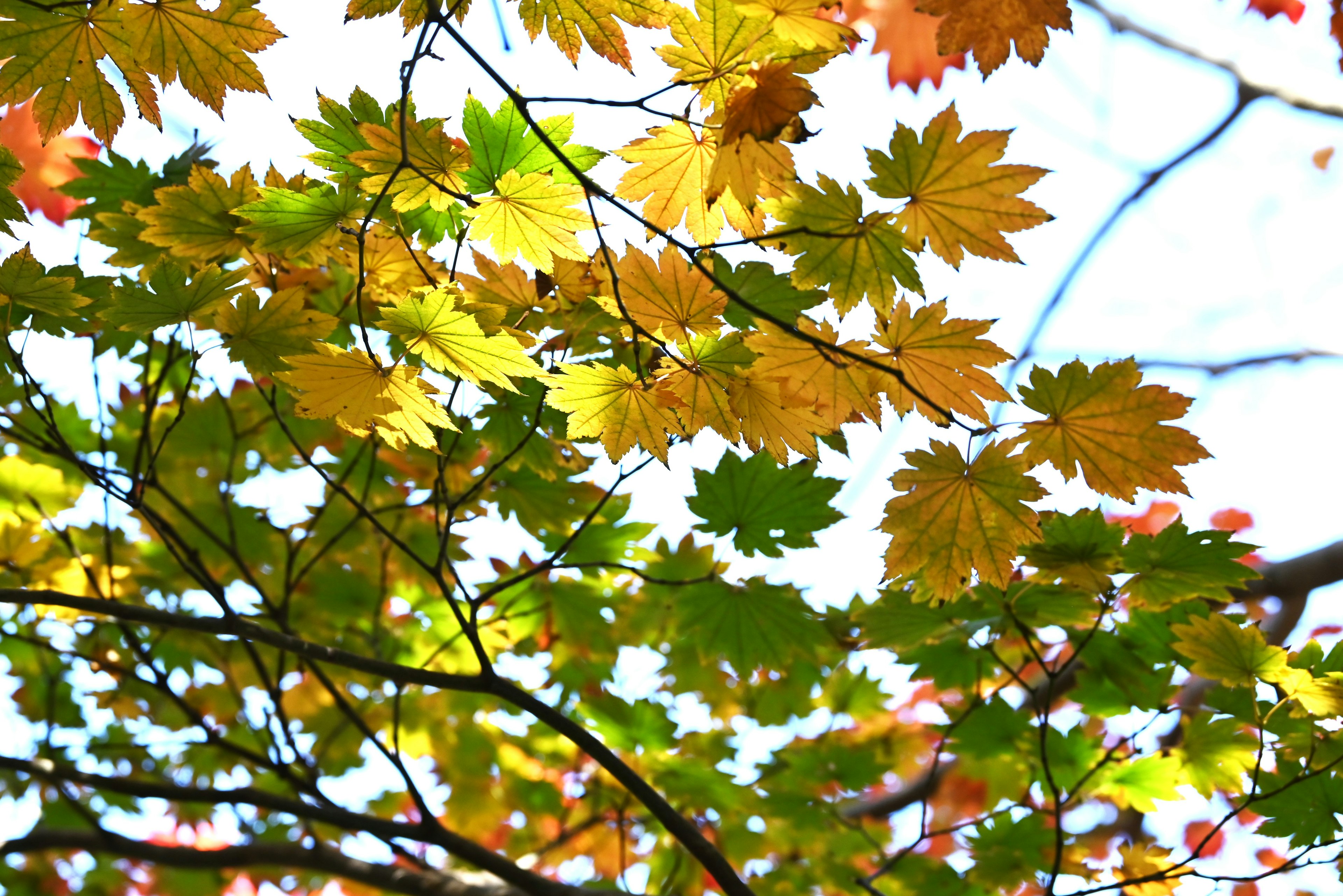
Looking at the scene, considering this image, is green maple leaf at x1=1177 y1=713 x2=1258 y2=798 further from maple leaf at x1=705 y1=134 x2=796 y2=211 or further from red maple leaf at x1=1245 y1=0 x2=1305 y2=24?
red maple leaf at x1=1245 y1=0 x2=1305 y2=24

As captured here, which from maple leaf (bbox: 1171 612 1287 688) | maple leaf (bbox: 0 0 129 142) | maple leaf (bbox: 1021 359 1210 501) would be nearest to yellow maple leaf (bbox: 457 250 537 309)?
maple leaf (bbox: 0 0 129 142)

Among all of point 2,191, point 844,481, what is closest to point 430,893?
point 844,481

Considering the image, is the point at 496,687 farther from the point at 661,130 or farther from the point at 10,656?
the point at 10,656

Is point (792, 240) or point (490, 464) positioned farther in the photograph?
point (490, 464)

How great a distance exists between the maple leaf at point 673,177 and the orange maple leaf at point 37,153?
1745mm

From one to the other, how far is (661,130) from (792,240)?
0.26 metres

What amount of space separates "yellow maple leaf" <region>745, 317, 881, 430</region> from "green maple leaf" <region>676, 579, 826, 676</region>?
2.81 ft

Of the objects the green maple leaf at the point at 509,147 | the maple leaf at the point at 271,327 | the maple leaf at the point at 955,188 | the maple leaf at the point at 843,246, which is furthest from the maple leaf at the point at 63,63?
the maple leaf at the point at 955,188

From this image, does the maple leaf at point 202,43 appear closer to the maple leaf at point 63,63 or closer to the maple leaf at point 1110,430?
the maple leaf at point 63,63

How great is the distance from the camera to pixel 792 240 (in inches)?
47.0

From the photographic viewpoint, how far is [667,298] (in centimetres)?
129

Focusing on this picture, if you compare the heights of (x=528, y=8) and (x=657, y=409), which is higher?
(x=528, y=8)

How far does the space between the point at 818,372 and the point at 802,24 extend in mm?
464

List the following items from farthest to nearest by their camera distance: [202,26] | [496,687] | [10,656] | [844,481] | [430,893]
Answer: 1. [10,656]
2. [430,893]
3. [844,481]
4. [496,687]
5. [202,26]
